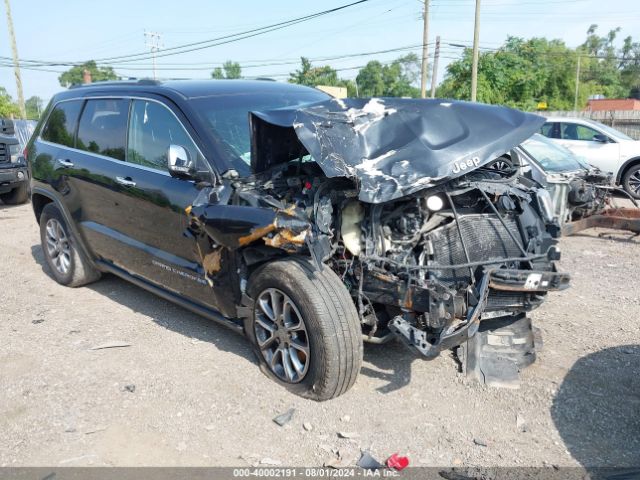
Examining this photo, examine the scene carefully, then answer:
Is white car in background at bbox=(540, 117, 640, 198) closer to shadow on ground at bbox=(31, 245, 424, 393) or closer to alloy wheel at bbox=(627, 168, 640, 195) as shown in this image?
alloy wheel at bbox=(627, 168, 640, 195)

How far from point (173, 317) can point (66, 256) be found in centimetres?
172

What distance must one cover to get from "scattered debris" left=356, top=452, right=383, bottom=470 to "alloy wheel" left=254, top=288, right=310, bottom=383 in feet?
2.29

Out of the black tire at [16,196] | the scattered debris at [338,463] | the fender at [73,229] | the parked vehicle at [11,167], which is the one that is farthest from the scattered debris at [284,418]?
the black tire at [16,196]

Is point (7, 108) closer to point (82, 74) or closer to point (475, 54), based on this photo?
point (475, 54)

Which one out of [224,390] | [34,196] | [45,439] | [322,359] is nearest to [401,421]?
[322,359]

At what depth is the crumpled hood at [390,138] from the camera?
3.44 m

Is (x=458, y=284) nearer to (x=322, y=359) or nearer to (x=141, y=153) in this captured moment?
(x=322, y=359)

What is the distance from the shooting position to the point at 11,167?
11234 millimetres

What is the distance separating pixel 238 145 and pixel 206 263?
2.90ft

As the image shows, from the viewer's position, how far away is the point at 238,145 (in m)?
4.12

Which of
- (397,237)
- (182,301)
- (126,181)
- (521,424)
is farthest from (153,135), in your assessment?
(521,424)

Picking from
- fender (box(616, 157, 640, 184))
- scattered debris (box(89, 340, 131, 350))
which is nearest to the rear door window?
fender (box(616, 157, 640, 184))

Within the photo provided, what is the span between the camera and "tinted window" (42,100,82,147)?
550 cm

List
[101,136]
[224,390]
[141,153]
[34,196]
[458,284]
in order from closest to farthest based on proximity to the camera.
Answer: [458,284], [224,390], [141,153], [101,136], [34,196]
